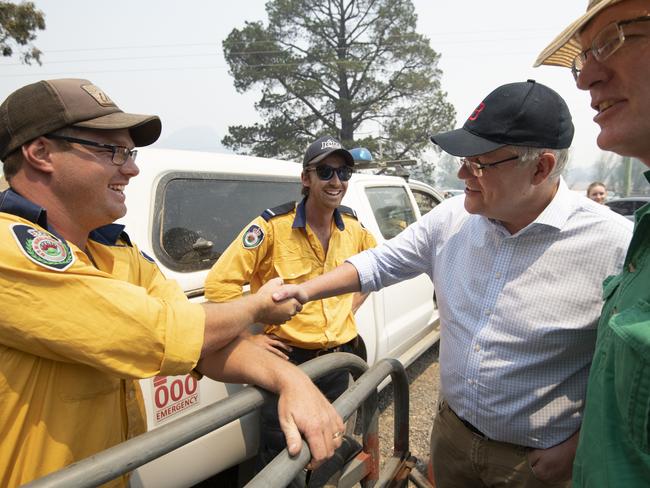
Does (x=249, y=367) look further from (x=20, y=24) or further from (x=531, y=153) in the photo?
(x=20, y=24)

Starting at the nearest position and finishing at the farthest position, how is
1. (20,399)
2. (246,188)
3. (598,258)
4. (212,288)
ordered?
(20,399) < (598,258) < (212,288) < (246,188)

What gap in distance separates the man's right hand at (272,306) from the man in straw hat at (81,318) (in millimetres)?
79

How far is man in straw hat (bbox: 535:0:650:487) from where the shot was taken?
847mm

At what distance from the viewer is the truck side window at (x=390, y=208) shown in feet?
13.0

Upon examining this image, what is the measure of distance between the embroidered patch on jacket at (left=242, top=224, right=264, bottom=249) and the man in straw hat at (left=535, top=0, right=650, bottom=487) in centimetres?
173

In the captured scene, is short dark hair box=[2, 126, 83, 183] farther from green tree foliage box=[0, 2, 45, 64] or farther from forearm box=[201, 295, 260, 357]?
green tree foliage box=[0, 2, 45, 64]

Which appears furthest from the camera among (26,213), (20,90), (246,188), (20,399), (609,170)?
(609,170)

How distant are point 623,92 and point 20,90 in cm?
172

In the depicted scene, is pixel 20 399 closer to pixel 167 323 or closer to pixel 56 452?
pixel 56 452

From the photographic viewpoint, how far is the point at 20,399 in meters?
1.05

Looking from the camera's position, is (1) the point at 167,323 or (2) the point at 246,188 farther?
(2) the point at 246,188

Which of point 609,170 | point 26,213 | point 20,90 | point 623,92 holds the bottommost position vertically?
point 609,170

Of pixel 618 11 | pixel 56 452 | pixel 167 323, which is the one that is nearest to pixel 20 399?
pixel 56 452

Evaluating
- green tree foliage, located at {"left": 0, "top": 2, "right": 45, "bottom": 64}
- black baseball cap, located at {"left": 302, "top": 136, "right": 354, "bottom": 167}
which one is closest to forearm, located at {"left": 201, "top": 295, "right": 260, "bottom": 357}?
black baseball cap, located at {"left": 302, "top": 136, "right": 354, "bottom": 167}
